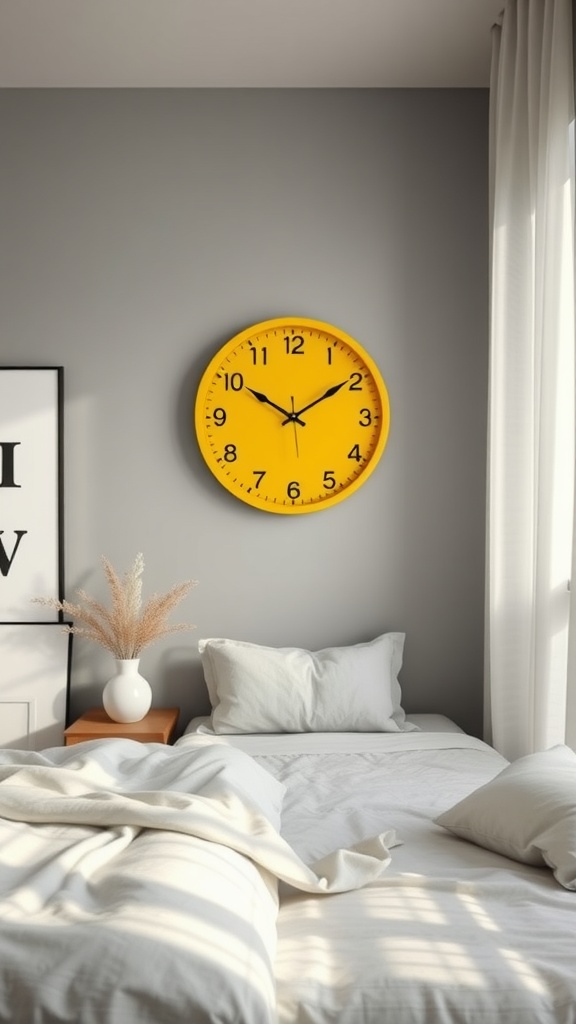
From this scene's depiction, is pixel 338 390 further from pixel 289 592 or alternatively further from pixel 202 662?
pixel 202 662

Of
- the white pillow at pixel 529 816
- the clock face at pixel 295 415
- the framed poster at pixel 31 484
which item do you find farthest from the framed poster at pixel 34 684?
the white pillow at pixel 529 816

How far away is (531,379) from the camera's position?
3209 millimetres

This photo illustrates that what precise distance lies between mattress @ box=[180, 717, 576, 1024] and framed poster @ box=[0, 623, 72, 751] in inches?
53.5

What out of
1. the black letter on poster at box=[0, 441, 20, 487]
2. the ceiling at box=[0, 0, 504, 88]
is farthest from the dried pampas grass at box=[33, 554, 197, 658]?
the ceiling at box=[0, 0, 504, 88]

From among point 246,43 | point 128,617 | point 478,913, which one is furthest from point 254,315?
point 478,913

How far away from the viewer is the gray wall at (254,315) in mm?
3730

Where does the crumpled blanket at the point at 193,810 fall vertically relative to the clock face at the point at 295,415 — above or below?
below

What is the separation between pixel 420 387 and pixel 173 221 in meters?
1.11

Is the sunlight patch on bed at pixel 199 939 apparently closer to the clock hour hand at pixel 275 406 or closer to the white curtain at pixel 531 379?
the white curtain at pixel 531 379

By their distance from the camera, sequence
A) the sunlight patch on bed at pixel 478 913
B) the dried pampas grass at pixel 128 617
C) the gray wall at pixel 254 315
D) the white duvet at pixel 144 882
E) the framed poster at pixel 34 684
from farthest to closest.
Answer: the gray wall at pixel 254 315 → the framed poster at pixel 34 684 → the dried pampas grass at pixel 128 617 → the sunlight patch on bed at pixel 478 913 → the white duvet at pixel 144 882

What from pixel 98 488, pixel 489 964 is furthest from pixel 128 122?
pixel 489 964

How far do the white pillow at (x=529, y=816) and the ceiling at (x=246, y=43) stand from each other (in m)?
2.43

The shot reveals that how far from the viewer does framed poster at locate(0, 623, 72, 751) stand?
3619mm

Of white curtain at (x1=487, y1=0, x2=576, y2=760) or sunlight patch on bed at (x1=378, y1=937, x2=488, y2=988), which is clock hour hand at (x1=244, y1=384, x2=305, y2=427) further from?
sunlight patch on bed at (x1=378, y1=937, x2=488, y2=988)
